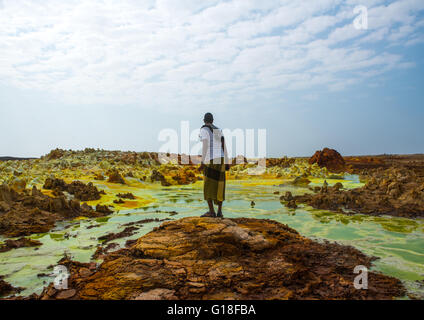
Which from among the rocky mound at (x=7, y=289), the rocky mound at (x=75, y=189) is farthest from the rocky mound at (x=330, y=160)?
the rocky mound at (x=7, y=289)

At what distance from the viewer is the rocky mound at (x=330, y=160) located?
25375 millimetres

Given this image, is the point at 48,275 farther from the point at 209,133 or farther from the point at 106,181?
the point at 106,181

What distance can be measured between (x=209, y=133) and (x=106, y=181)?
31.0 feet

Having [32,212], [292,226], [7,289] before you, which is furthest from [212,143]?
[32,212]

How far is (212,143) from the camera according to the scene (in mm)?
4875

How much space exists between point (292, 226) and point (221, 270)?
3319 millimetres

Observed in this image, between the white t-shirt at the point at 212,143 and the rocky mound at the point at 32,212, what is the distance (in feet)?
12.2

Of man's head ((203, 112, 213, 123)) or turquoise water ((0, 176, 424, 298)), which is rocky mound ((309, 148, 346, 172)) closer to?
turquoise water ((0, 176, 424, 298))

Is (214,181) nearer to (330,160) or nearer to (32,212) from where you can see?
(32,212)

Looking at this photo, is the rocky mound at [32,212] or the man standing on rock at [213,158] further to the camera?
the rocky mound at [32,212]

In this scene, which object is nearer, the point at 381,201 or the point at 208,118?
the point at 208,118

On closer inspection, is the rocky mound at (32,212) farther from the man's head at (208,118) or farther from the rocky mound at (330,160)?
the rocky mound at (330,160)
